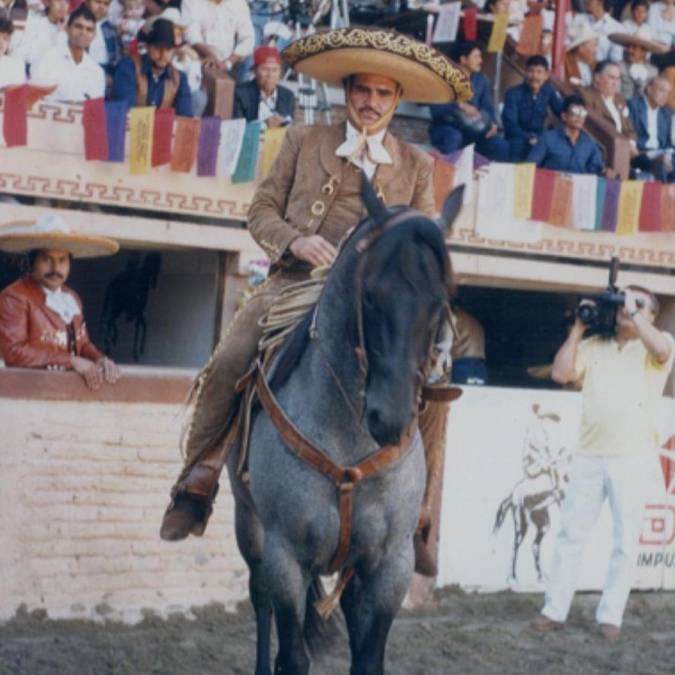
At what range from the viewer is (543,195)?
46.4ft

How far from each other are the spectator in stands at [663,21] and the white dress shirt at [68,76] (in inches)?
336

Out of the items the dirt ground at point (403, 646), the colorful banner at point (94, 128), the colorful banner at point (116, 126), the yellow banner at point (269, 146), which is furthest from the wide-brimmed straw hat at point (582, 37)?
the dirt ground at point (403, 646)

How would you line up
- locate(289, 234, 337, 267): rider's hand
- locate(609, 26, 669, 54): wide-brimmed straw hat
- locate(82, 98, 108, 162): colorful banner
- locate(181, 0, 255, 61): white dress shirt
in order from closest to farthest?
1. locate(289, 234, 337, 267): rider's hand
2. locate(82, 98, 108, 162): colorful banner
3. locate(181, 0, 255, 61): white dress shirt
4. locate(609, 26, 669, 54): wide-brimmed straw hat

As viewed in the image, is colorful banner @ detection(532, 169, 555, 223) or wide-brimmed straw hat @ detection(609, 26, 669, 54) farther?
wide-brimmed straw hat @ detection(609, 26, 669, 54)

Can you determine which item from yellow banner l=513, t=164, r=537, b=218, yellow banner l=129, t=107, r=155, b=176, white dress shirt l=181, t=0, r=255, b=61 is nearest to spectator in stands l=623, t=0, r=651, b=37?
yellow banner l=513, t=164, r=537, b=218

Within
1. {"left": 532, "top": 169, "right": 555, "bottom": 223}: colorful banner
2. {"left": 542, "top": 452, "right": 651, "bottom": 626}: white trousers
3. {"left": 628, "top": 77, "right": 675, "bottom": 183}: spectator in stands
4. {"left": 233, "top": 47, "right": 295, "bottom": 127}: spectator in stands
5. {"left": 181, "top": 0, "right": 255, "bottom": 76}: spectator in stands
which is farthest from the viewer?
{"left": 628, "top": 77, "right": 675, "bottom": 183}: spectator in stands

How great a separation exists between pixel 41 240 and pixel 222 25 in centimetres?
530

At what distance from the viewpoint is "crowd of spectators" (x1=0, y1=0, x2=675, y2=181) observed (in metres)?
12.2

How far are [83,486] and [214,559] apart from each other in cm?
108

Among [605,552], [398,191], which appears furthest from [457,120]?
[398,191]

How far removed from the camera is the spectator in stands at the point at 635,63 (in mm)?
17312

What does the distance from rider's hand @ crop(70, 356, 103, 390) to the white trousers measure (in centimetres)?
315

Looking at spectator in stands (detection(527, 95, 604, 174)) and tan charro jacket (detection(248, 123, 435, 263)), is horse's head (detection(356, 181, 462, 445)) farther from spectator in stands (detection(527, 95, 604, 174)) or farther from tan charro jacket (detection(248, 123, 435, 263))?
spectator in stands (detection(527, 95, 604, 174))

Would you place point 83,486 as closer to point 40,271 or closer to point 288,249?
point 40,271
